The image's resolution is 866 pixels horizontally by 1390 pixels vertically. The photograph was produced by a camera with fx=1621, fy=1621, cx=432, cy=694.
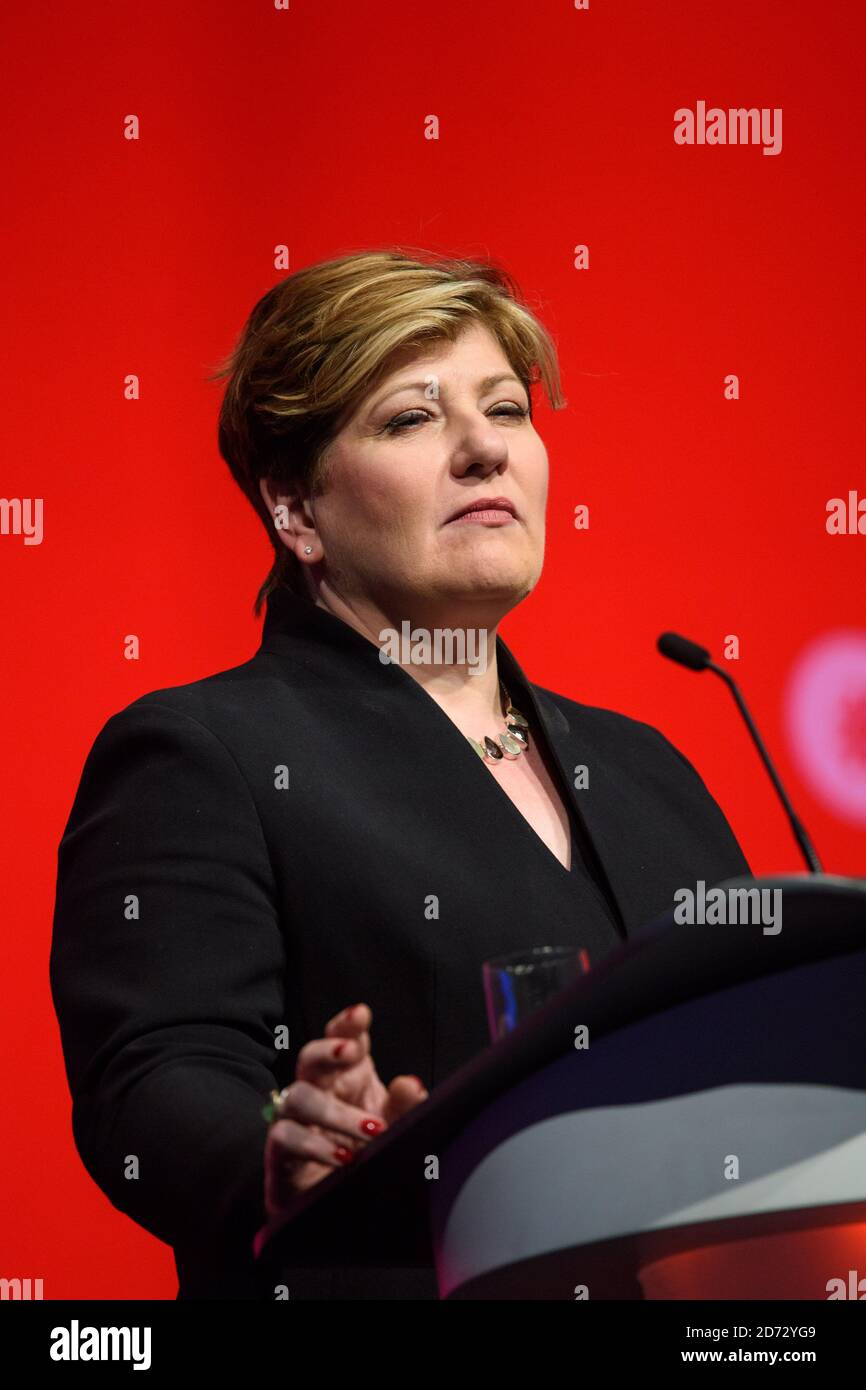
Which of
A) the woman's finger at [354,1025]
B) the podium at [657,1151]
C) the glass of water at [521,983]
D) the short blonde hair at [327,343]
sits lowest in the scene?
the podium at [657,1151]

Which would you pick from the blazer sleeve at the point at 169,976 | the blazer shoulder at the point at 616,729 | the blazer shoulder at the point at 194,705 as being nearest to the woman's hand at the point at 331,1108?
the blazer sleeve at the point at 169,976

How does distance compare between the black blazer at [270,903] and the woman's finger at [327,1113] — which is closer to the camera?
the woman's finger at [327,1113]

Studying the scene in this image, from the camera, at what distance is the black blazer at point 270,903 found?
117cm

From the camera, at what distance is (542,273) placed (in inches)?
94.8

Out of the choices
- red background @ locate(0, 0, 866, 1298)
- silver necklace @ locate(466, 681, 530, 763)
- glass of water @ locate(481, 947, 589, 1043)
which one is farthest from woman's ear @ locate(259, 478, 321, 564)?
glass of water @ locate(481, 947, 589, 1043)

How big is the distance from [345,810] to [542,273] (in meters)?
1.23

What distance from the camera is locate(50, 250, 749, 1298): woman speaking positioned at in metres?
1.17

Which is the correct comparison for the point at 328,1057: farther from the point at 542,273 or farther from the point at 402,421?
the point at 542,273

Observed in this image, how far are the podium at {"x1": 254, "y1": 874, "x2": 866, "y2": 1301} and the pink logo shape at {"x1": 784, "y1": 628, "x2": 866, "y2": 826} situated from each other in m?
1.40

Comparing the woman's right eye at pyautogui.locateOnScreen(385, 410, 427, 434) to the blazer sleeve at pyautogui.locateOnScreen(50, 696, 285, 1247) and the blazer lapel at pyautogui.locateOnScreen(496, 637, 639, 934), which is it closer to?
the blazer lapel at pyautogui.locateOnScreen(496, 637, 639, 934)

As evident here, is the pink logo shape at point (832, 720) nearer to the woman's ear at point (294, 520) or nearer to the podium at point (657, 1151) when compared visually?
the woman's ear at point (294, 520)

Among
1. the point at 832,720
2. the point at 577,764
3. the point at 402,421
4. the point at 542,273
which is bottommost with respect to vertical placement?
the point at 577,764

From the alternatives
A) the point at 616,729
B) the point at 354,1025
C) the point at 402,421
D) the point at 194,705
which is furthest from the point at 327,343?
the point at 354,1025

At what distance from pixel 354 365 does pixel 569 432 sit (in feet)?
2.66
